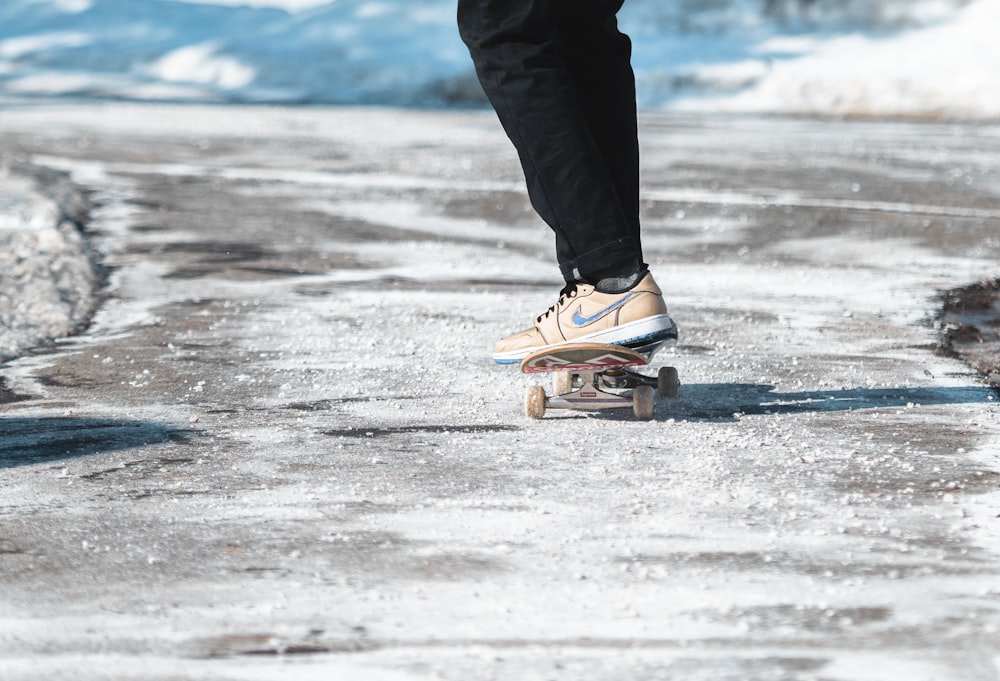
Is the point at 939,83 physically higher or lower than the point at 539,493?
higher

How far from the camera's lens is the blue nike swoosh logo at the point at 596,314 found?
2711mm

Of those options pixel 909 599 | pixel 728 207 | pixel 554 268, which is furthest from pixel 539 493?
pixel 728 207

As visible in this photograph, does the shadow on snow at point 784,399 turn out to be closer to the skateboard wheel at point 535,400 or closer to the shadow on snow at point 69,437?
the skateboard wheel at point 535,400

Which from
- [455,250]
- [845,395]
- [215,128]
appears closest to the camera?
[845,395]

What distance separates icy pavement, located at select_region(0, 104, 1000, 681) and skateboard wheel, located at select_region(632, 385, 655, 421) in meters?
0.04

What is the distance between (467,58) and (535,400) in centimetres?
1897

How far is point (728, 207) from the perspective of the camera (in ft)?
21.3

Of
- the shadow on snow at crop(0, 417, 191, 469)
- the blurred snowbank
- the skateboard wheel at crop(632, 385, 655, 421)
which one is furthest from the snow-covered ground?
the shadow on snow at crop(0, 417, 191, 469)

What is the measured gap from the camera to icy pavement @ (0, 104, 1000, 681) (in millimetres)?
1593

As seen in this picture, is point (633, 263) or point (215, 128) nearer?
point (633, 263)

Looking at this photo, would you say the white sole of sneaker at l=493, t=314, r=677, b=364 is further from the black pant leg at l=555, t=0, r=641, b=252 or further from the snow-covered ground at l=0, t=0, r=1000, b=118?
the snow-covered ground at l=0, t=0, r=1000, b=118

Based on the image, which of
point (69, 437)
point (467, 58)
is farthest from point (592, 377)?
point (467, 58)

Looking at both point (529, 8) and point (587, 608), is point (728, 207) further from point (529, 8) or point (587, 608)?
point (587, 608)

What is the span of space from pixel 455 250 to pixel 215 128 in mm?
7803
